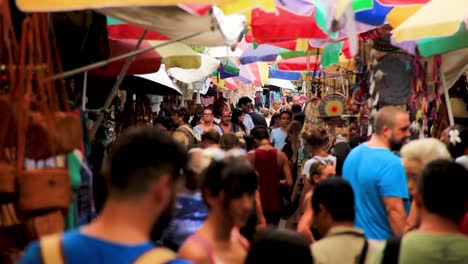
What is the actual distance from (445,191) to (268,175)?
15.7ft

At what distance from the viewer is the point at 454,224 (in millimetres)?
3643

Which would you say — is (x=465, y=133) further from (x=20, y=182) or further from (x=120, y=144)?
(x=120, y=144)

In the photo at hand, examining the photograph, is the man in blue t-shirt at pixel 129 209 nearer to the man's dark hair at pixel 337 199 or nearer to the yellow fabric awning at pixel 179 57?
the man's dark hair at pixel 337 199

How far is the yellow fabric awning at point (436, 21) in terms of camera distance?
6406 millimetres

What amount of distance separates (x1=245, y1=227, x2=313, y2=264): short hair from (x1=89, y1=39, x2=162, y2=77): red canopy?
14.1ft

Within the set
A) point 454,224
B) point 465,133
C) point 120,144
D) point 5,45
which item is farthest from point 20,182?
point 465,133

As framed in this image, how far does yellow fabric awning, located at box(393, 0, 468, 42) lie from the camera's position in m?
6.41

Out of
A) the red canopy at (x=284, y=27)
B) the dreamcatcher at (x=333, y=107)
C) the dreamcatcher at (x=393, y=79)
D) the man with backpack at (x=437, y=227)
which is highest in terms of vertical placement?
the red canopy at (x=284, y=27)

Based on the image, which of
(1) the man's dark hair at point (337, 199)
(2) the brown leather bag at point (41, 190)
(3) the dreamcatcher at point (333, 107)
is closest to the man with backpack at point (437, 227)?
(1) the man's dark hair at point (337, 199)

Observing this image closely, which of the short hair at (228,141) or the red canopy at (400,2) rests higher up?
the red canopy at (400,2)

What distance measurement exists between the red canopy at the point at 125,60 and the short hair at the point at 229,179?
3.65 meters

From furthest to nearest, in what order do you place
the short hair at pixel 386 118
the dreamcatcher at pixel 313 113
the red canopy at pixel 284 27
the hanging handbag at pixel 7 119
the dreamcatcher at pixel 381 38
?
the dreamcatcher at pixel 313 113 < the red canopy at pixel 284 27 < the dreamcatcher at pixel 381 38 < the short hair at pixel 386 118 < the hanging handbag at pixel 7 119

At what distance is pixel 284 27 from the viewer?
9305 mm

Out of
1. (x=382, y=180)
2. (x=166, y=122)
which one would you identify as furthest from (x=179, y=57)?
(x=382, y=180)
